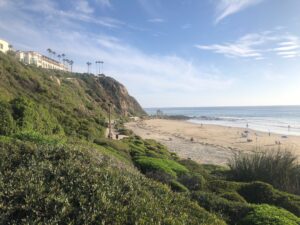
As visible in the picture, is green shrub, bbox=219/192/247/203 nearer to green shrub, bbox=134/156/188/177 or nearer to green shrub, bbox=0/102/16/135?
green shrub, bbox=134/156/188/177

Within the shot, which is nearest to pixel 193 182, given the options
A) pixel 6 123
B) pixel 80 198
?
pixel 80 198

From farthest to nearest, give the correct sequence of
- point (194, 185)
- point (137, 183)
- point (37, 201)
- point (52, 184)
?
point (194, 185) < point (137, 183) < point (52, 184) < point (37, 201)

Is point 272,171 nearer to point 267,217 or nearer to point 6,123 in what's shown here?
point 267,217

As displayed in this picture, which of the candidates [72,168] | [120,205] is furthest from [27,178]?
[120,205]

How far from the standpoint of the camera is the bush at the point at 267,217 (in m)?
5.80

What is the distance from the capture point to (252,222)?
5949 mm

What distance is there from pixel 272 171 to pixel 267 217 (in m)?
6.68

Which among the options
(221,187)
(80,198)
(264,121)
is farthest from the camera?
(264,121)

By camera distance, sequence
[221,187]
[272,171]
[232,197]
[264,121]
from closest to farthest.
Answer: [232,197] → [221,187] → [272,171] → [264,121]

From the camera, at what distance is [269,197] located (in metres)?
8.70

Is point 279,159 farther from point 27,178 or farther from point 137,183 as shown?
point 27,178

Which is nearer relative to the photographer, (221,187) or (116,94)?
(221,187)

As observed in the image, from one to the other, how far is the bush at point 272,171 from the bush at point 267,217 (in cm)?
501

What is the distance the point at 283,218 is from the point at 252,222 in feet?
1.96
